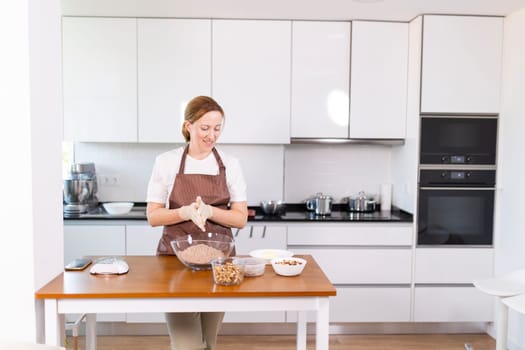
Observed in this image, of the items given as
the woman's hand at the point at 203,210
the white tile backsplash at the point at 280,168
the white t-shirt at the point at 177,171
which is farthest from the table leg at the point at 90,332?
the white tile backsplash at the point at 280,168

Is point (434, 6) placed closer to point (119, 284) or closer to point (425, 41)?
point (425, 41)

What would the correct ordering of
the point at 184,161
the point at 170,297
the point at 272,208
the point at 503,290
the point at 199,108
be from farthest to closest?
the point at 272,208 < the point at 503,290 < the point at 184,161 < the point at 199,108 < the point at 170,297

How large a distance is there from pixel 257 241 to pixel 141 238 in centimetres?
85

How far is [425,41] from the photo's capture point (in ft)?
11.1

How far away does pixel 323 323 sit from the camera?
177 centimetres

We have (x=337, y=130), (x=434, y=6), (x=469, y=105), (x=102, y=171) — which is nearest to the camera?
(x=434, y=6)

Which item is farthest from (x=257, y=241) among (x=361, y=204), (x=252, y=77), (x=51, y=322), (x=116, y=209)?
(x=51, y=322)

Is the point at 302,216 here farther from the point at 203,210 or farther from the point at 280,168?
the point at 203,210

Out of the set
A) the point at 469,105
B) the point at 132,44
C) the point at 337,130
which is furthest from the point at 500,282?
the point at 132,44

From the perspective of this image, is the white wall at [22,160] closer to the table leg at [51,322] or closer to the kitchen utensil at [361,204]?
the table leg at [51,322]

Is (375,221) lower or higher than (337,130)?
lower

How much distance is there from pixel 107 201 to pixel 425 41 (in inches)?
112

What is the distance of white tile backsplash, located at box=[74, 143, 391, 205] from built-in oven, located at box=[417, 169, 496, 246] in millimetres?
660

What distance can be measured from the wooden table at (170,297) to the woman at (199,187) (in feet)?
1.29
